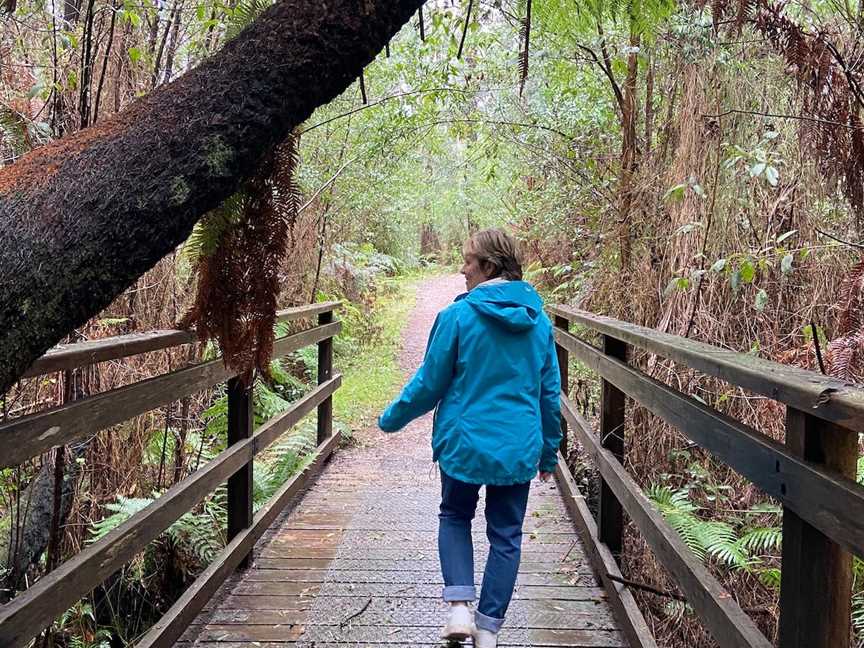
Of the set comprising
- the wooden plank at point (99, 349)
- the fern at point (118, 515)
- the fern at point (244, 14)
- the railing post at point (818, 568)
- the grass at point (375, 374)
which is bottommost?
the grass at point (375, 374)

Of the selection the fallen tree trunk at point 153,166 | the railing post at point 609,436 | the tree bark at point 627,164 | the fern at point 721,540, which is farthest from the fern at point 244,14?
the tree bark at point 627,164

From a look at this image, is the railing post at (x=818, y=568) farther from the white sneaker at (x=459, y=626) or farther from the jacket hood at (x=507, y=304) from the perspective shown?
the white sneaker at (x=459, y=626)

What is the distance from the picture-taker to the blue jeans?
2705 mm

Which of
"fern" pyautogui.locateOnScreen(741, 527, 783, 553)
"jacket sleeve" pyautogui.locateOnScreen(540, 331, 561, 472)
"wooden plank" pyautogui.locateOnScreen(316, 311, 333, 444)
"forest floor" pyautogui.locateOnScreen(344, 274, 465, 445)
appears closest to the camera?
"jacket sleeve" pyautogui.locateOnScreen(540, 331, 561, 472)

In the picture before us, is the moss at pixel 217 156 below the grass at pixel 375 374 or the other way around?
the other way around

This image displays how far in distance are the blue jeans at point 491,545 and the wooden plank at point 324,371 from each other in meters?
2.91

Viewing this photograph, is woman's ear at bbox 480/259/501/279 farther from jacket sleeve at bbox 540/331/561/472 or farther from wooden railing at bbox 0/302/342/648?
wooden railing at bbox 0/302/342/648

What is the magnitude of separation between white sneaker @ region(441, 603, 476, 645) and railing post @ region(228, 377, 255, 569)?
1.36 meters

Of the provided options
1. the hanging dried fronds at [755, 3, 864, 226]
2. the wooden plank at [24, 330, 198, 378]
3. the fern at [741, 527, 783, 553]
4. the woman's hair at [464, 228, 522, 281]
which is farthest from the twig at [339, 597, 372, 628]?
the hanging dried fronds at [755, 3, 864, 226]

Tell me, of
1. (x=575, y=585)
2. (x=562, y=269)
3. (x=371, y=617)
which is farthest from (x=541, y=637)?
(x=562, y=269)

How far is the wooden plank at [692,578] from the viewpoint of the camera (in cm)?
172

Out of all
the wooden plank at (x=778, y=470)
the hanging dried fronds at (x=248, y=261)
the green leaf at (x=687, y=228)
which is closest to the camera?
the wooden plank at (x=778, y=470)

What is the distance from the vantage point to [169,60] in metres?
3.93

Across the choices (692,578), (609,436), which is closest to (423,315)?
(609,436)
